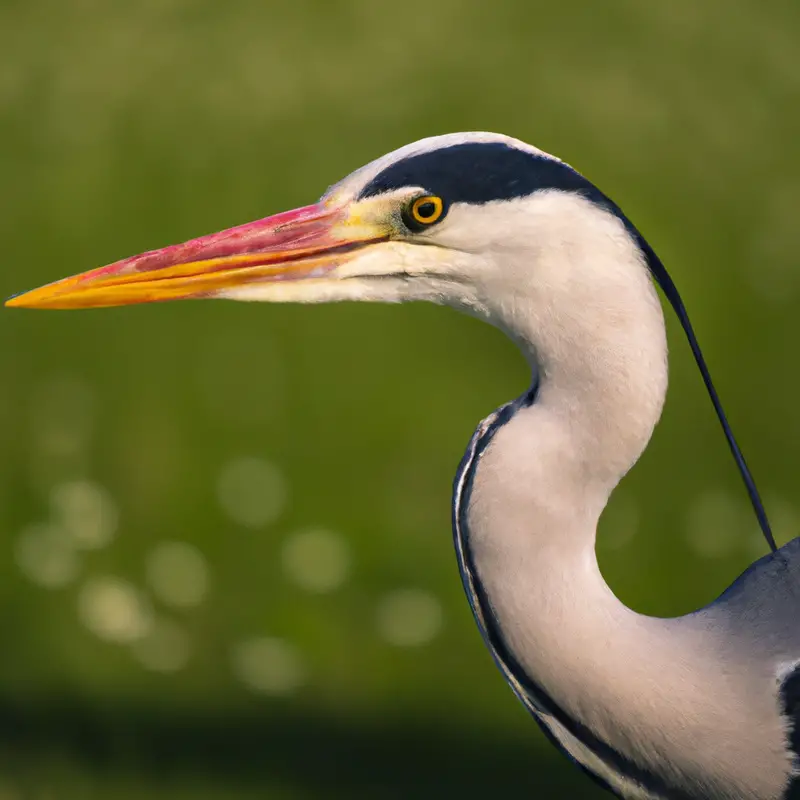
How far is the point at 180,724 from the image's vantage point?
2.97 meters

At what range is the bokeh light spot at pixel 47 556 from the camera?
325cm

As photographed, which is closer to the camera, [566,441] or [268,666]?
[566,441]

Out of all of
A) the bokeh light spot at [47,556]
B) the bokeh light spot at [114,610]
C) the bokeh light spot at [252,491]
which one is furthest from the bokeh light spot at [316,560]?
the bokeh light spot at [47,556]

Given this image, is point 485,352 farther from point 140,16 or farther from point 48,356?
point 140,16

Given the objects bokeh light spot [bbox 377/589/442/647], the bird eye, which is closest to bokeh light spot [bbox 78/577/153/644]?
bokeh light spot [bbox 377/589/442/647]

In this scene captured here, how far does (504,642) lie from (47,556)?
6.30 ft

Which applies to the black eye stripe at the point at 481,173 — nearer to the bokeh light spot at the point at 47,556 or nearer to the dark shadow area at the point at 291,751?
the dark shadow area at the point at 291,751

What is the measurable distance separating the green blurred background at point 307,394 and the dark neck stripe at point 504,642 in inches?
44.7

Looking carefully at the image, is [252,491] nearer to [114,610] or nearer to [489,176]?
[114,610]

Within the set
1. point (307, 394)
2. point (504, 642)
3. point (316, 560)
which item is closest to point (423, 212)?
point (504, 642)

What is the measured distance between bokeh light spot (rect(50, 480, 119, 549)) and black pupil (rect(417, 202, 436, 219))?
6.48ft

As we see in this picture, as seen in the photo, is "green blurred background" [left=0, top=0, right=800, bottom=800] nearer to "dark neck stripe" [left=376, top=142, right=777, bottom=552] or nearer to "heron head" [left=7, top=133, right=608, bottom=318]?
"heron head" [left=7, top=133, right=608, bottom=318]

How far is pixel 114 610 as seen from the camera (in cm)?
321

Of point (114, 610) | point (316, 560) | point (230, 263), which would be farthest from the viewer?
point (316, 560)
